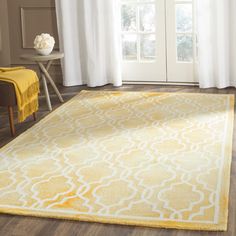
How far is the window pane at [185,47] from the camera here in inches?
225

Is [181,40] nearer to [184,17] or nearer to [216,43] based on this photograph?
[184,17]

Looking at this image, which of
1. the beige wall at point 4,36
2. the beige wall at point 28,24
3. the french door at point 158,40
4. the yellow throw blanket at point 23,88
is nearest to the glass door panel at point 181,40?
the french door at point 158,40

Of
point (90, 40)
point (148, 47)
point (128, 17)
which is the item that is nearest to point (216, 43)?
point (148, 47)

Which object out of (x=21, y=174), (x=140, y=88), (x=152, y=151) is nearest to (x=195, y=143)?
(x=152, y=151)

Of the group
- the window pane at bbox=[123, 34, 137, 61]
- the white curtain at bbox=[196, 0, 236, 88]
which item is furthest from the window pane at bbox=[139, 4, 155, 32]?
the white curtain at bbox=[196, 0, 236, 88]

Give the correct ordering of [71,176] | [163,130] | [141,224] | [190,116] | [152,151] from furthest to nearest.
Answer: [190,116] → [163,130] → [152,151] → [71,176] → [141,224]

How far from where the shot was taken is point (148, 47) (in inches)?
231

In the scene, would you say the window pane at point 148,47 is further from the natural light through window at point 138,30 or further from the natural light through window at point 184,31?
the natural light through window at point 184,31

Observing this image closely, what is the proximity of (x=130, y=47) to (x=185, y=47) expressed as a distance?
0.62 metres

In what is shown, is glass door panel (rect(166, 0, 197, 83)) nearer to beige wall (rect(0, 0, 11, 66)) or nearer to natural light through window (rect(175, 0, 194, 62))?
natural light through window (rect(175, 0, 194, 62))

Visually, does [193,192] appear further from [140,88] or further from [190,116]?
[140,88]

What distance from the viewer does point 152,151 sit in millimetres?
3629

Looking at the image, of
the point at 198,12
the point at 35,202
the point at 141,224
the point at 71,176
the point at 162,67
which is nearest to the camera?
the point at 141,224

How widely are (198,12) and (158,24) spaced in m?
0.50
